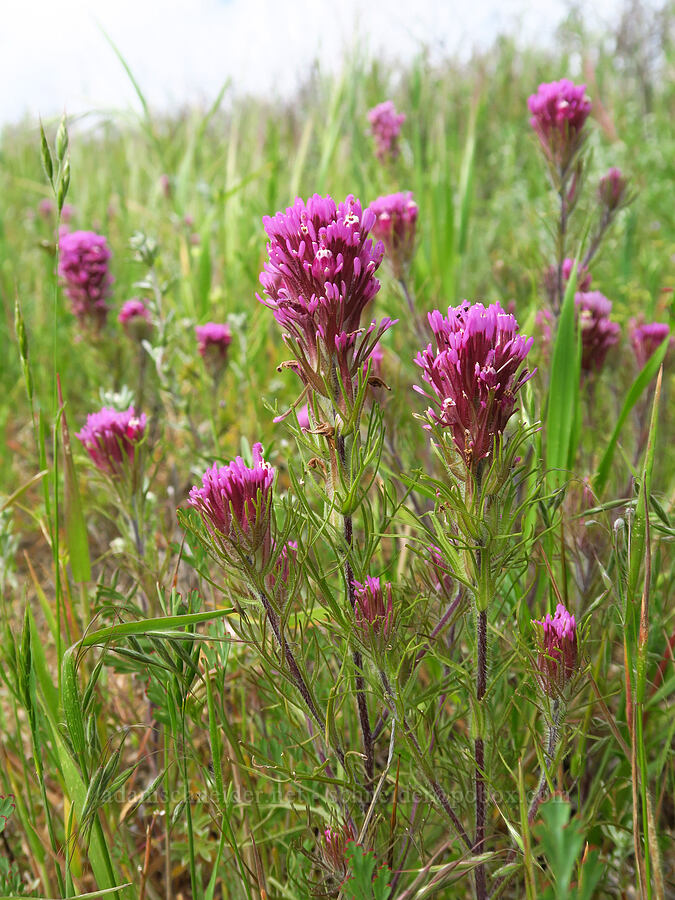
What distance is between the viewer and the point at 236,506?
0.95 metres

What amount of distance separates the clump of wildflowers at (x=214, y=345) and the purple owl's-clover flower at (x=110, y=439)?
0.73 m

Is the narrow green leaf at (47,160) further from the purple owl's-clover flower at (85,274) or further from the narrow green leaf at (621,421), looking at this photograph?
the purple owl's-clover flower at (85,274)

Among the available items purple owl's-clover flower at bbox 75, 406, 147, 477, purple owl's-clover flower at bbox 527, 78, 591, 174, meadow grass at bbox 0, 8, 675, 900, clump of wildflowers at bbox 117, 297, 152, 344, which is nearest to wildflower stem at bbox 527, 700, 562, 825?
meadow grass at bbox 0, 8, 675, 900

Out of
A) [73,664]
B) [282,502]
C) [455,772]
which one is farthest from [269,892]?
[282,502]

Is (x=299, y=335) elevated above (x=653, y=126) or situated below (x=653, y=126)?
below

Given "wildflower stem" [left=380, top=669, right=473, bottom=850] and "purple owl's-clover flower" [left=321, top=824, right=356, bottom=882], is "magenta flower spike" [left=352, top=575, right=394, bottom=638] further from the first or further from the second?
"purple owl's-clover flower" [left=321, top=824, right=356, bottom=882]

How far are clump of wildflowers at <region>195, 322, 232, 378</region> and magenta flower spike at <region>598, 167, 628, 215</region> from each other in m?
1.26

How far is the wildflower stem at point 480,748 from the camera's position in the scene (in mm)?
991

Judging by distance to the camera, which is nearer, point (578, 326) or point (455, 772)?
point (455, 772)

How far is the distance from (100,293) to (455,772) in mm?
2264

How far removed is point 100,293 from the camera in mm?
2785

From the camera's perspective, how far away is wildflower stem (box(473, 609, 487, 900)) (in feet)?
3.25

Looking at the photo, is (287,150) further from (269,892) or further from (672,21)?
(269,892)

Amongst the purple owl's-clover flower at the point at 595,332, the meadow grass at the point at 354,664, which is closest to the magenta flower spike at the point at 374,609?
the meadow grass at the point at 354,664
